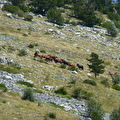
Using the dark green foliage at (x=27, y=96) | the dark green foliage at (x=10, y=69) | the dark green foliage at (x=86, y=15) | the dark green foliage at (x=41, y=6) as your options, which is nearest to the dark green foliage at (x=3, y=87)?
the dark green foliage at (x=27, y=96)

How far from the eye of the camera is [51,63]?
42156 mm

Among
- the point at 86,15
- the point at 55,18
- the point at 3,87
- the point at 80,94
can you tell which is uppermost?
the point at 86,15

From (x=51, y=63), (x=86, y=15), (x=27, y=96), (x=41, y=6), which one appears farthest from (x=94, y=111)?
(x=86, y=15)

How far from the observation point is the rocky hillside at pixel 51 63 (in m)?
26.4

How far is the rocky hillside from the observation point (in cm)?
2644

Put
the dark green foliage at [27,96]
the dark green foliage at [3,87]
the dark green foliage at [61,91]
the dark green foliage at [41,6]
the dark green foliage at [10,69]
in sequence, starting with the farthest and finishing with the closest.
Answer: the dark green foliage at [41,6]
the dark green foliage at [10,69]
the dark green foliage at [61,91]
the dark green foliage at [3,87]
the dark green foliage at [27,96]

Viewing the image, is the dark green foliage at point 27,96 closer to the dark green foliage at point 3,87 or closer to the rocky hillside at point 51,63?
the rocky hillside at point 51,63

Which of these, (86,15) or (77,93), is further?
(86,15)

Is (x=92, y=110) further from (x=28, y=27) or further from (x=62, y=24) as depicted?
(x=62, y=24)

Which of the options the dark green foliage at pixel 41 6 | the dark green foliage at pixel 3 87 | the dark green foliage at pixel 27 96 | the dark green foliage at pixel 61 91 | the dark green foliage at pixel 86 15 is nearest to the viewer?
the dark green foliage at pixel 27 96

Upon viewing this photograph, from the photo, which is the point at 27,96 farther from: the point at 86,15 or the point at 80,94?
the point at 86,15

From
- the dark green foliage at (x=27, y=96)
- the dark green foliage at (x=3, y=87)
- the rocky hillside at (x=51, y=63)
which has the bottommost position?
the rocky hillside at (x=51, y=63)

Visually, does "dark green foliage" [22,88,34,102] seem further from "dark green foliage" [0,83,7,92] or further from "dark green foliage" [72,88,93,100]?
"dark green foliage" [72,88,93,100]

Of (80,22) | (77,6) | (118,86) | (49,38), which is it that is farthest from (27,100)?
(77,6)
